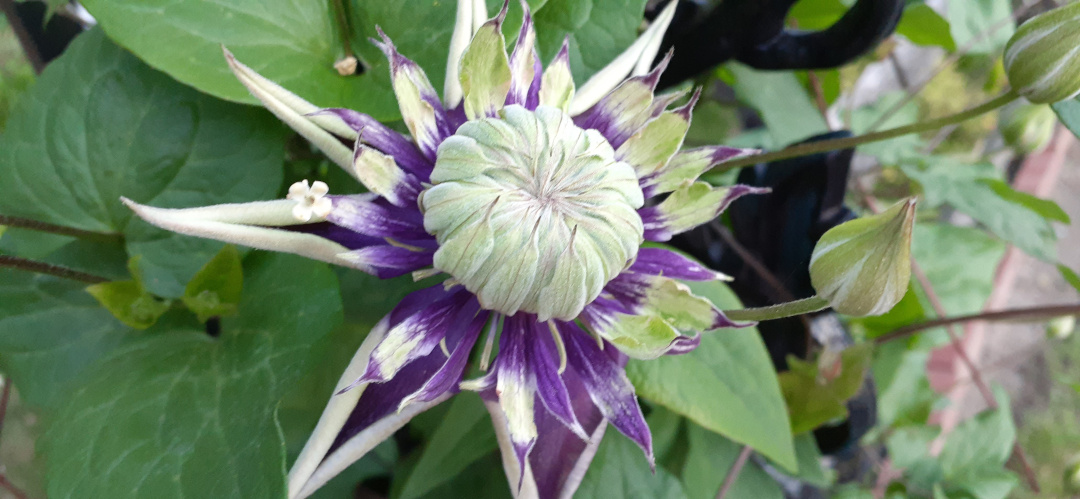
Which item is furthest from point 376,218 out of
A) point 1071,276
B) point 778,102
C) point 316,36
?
point 1071,276

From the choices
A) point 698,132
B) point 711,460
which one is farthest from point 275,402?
point 698,132

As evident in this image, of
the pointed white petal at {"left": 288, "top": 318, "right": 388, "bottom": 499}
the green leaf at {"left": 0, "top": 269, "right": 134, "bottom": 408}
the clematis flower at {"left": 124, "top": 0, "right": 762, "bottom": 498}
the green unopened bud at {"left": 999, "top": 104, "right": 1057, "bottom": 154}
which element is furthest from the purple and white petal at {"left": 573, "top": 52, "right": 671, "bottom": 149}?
the green unopened bud at {"left": 999, "top": 104, "right": 1057, "bottom": 154}

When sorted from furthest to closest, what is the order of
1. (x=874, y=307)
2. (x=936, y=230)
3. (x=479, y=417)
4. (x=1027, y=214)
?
(x=936, y=230) → (x=1027, y=214) → (x=479, y=417) → (x=874, y=307)

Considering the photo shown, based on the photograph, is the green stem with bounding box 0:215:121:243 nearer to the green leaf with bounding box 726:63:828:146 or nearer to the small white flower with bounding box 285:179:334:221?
the small white flower with bounding box 285:179:334:221

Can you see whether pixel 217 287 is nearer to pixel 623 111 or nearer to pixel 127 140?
pixel 127 140

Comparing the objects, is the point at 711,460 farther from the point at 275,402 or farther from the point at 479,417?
the point at 275,402
